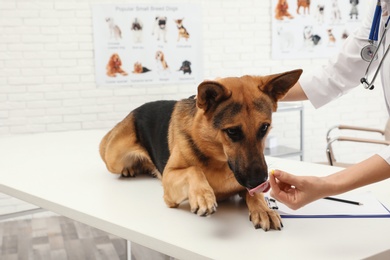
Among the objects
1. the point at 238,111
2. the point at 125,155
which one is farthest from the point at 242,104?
the point at 125,155

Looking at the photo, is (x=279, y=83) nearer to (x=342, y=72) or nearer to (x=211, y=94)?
(x=211, y=94)

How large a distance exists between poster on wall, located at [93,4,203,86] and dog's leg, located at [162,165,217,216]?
3.03 m

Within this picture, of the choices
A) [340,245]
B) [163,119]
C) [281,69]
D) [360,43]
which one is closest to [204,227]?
[340,245]

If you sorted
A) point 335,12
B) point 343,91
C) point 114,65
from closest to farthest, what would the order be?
point 343,91 → point 114,65 → point 335,12

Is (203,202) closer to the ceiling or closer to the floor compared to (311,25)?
closer to the floor

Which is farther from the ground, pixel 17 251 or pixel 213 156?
pixel 213 156

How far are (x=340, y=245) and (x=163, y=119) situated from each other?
0.85 metres

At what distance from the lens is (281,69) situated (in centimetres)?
512

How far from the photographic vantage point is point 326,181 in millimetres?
1354

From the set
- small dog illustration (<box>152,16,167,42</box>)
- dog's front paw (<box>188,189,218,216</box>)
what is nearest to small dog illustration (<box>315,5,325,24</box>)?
small dog illustration (<box>152,16,167,42</box>)

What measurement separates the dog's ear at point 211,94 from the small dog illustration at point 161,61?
10.7 feet

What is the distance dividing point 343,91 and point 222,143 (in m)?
0.85

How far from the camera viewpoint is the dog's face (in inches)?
53.2

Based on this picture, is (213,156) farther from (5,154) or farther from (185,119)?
(5,154)
